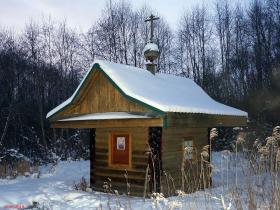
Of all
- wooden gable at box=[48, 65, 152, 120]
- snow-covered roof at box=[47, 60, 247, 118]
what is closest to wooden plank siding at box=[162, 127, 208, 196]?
snow-covered roof at box=[47, 60, 247, 118]

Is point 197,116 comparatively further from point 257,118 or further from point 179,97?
point 257,118

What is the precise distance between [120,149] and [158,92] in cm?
210

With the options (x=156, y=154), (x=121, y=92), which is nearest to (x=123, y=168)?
(x=156, y=154)

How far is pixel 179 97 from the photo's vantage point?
496 inches

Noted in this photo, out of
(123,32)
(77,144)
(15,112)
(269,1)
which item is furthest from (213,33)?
(15,112)

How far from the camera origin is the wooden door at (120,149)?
1226cm

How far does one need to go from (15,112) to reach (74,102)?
13149 millimetres

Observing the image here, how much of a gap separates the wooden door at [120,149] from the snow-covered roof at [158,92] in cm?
158

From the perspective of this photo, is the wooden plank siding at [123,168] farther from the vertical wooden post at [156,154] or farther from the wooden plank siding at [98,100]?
the wooden plank siding at [98,100]

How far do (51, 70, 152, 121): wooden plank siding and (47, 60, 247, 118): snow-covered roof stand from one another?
0.24m

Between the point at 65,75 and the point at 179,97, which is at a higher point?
the point at 65,75

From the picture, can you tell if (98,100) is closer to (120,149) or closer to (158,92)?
(120,149)

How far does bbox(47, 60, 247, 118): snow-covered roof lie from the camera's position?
1116 cm

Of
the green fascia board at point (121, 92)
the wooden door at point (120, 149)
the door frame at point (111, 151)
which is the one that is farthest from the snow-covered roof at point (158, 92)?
the wooden door at point (120, 149)
